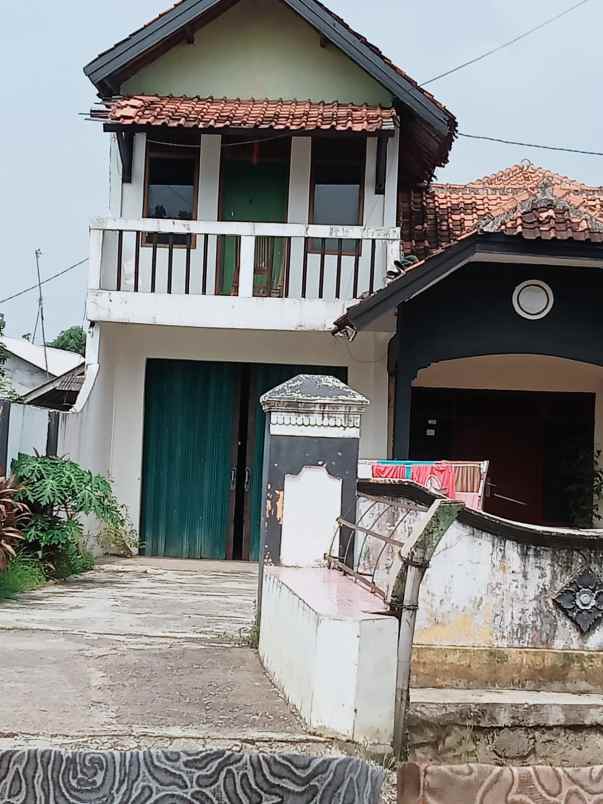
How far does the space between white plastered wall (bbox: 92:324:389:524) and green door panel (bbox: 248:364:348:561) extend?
0.13 metres

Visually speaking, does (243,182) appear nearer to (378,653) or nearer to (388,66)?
(388,66)

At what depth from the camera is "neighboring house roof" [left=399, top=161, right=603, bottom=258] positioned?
12719mm

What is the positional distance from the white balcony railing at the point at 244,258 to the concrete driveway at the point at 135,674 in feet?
12.4

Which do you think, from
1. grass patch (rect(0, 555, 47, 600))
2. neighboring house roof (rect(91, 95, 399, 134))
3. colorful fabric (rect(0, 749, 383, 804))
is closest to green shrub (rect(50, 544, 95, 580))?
grass patch (rect(0, 555, 47, 600))

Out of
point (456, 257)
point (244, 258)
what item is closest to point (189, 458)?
point (244, 258)

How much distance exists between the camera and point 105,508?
976cm

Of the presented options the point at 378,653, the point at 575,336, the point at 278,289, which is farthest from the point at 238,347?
the point at 378,653

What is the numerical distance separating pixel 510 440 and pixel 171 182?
17.3 ft

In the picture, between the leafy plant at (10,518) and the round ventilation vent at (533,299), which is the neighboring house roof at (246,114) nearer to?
the round ventilation vent at (533,299)

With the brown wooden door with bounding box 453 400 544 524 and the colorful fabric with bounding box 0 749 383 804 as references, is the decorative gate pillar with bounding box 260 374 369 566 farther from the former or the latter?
the brown wooden door with bounding box 453 400 544 524

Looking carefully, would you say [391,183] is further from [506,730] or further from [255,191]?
[506,730]

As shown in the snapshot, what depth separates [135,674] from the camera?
5.75 metres

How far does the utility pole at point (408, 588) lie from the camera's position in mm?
4770

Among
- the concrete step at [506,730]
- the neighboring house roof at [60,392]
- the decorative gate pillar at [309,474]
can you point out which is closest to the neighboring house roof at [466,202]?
the neighboring house roof at [60,392]
